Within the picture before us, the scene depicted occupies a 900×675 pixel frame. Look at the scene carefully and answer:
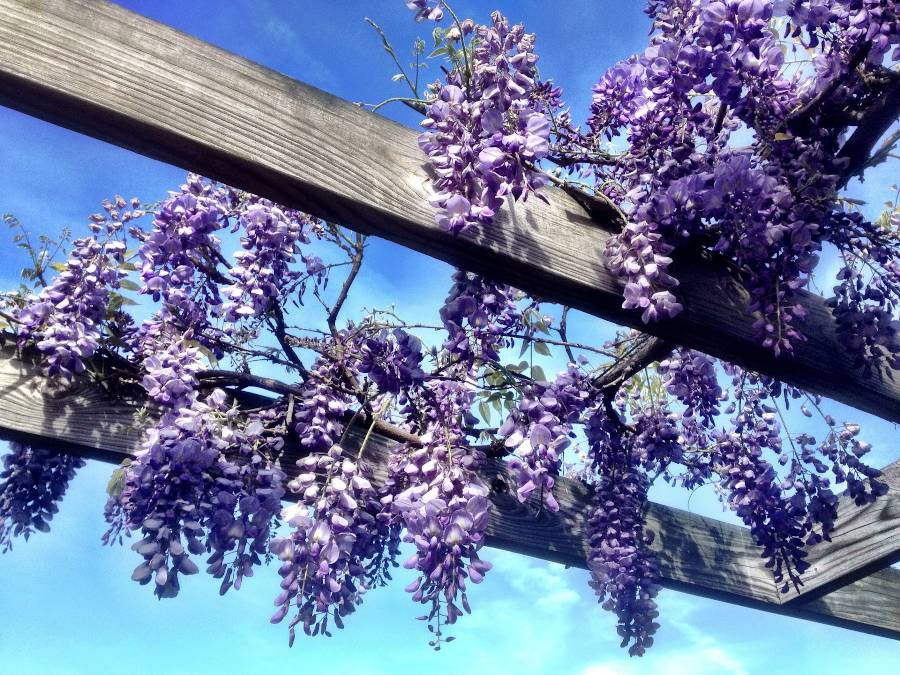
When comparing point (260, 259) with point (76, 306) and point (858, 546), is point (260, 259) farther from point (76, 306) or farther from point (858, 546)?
point (858, 546)

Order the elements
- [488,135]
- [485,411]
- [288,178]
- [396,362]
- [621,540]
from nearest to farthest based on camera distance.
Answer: [288,178], [488,135], [396,362], [621,540], [485,411]

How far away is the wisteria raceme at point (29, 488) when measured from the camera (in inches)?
71.1

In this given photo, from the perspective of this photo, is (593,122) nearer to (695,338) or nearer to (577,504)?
(695,338)

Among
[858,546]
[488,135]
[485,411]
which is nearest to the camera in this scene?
[488,135]

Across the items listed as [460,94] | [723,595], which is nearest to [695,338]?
[460,94]

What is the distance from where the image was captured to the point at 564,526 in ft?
7.04

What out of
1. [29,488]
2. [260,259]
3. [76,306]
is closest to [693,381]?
[260,259]

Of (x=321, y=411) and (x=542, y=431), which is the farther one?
(x=321, y=411)

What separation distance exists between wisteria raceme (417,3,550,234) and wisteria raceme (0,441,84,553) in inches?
51.5

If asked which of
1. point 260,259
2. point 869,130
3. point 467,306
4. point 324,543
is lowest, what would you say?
point 324,543

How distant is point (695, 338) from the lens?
147cm

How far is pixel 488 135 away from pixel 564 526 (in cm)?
136

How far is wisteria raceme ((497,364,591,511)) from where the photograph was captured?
4.47ft

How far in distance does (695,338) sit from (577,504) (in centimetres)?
91
